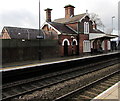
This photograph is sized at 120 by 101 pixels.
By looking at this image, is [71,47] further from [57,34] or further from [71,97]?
[71,97]

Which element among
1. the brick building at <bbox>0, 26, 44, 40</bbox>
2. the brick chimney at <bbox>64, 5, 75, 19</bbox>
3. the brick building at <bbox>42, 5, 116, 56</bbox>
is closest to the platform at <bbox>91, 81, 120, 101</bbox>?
the brick building at <bbox>0, 26, 44, 40</bbox>

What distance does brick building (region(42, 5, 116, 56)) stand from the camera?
22312 mm

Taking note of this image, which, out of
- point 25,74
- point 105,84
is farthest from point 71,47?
point 105,84

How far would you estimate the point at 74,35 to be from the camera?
2448 centimetres

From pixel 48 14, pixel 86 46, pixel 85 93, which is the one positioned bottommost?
pixel 85 93

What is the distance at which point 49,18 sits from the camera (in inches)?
1153

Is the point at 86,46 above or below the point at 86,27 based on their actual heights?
below

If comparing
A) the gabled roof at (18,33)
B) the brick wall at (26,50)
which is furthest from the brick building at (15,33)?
the brick wall at (26,50)

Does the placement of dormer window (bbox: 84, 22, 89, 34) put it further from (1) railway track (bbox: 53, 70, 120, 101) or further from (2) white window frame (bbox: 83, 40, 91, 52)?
(1) railway track (bbox: 53, 70, 120, 101)

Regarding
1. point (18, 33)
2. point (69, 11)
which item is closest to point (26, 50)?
point (18, 33)

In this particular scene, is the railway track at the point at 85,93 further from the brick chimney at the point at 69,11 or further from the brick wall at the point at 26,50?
the brick chimney at the point at 69,11

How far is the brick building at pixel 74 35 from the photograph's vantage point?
2231 centimetres

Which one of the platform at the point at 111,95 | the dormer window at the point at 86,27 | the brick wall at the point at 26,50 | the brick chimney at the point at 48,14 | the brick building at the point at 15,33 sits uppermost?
the brick chimney at the point at 48,14

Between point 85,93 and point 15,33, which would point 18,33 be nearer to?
point 15,33
